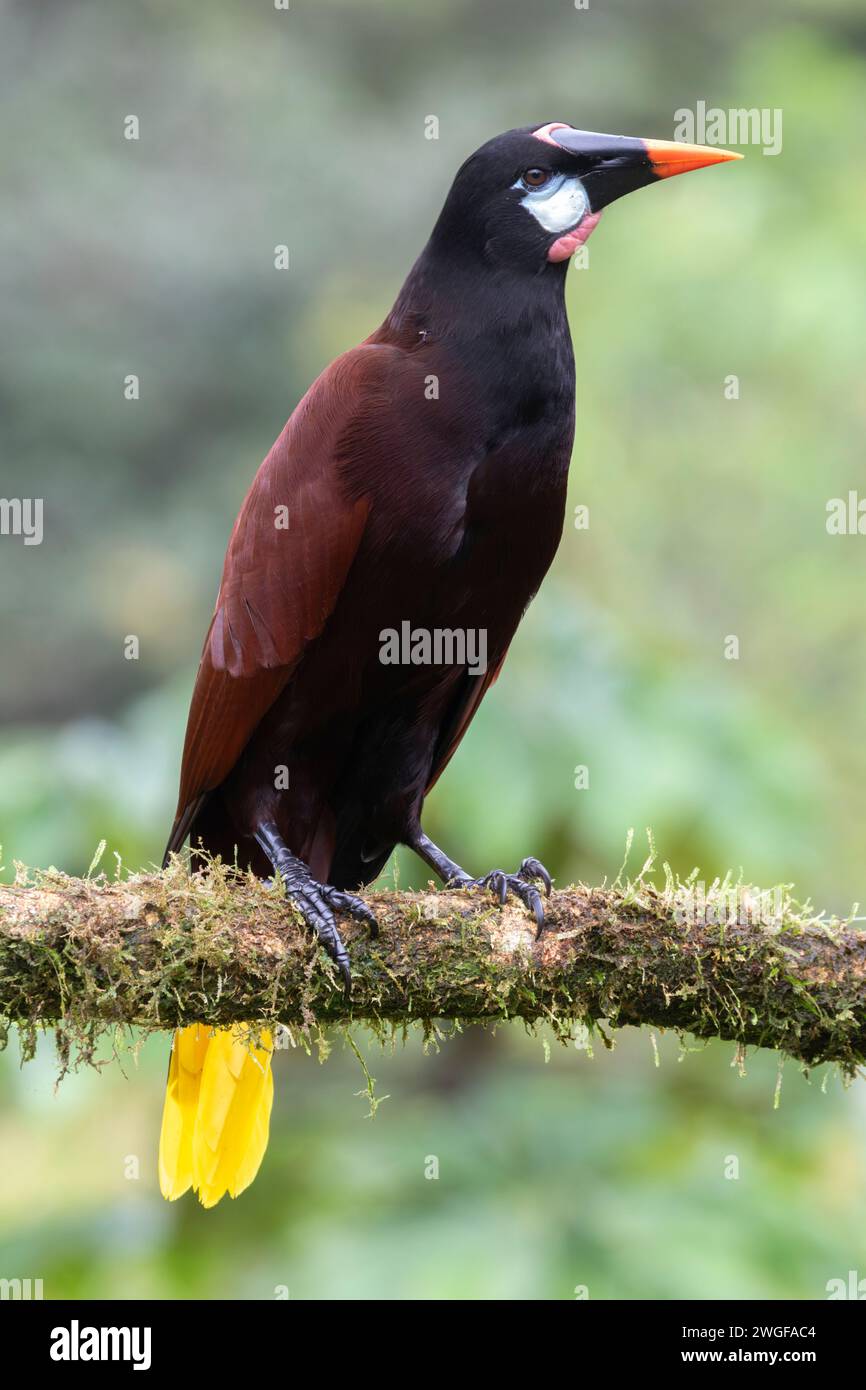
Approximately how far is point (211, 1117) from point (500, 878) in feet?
2.98

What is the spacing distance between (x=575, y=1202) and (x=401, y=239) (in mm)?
6004

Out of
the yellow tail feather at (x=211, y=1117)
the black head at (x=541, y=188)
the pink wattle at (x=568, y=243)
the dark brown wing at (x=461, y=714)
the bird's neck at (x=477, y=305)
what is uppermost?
the black head at (x=541, y=188)

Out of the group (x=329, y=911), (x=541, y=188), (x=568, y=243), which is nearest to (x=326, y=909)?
(x=329, y=911)

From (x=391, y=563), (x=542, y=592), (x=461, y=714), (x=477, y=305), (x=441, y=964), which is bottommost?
(x=441, y=964)

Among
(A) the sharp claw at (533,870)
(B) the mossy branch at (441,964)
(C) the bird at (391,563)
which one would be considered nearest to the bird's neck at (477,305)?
(C) the bird at (391,563)

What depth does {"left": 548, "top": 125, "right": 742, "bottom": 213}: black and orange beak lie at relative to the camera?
314 centimetres

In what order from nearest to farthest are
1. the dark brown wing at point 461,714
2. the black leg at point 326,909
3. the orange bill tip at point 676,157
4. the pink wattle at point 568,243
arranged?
the black leg at point 326,909
the pink wattle at point 568,243
the orange bill tip at point 676,157
the dark brown wing at point 461,714

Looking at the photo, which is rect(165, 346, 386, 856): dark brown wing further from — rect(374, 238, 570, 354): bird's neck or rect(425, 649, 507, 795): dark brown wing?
rect(425, 649, 507, 795): dark brown wing

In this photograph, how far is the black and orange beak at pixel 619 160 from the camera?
314 cm

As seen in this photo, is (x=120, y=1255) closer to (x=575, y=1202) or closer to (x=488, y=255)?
(x=575, y=1202)

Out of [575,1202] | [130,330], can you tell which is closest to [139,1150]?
[575,1202]

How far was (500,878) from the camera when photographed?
111 inches

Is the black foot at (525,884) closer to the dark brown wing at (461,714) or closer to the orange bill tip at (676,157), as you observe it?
the dark brown wing at (461,714)

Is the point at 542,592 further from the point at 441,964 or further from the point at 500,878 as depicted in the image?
the point at 441,964
